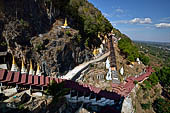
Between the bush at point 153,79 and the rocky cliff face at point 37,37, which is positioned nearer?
the rocky cliff face at point 37,37

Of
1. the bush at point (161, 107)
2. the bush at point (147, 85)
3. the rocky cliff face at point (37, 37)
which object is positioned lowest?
the bush at point (161, 107)

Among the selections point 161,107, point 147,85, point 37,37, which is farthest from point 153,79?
point 37,37

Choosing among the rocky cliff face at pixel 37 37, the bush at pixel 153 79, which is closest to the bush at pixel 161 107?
the bush at pixel 153 79

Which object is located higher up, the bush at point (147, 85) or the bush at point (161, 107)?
the bush at point (147, 85)

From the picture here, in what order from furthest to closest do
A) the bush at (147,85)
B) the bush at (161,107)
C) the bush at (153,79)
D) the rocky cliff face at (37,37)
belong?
the bush at (153,79) → the bush at (147,85) → the bush at (161,107) → the rocky cliff face at (37,37)

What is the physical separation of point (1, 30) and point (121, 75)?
3125 centimetres

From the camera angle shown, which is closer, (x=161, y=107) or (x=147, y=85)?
(x=161, y=107)

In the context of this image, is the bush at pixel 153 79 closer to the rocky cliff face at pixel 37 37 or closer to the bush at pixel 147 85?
the bush at pixel 147 85

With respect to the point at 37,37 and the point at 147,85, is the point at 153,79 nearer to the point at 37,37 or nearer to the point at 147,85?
the point at 147,85

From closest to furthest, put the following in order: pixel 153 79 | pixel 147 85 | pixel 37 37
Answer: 1. pixel 37 37
2. pixel 147 85
3. pixel 153 79

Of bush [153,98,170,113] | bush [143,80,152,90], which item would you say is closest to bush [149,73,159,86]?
bush [143,80,152,90]

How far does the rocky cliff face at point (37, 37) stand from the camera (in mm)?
20141

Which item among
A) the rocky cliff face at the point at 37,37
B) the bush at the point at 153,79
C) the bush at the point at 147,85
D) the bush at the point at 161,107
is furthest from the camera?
the bush at the point at 153,79

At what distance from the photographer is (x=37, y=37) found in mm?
23750
